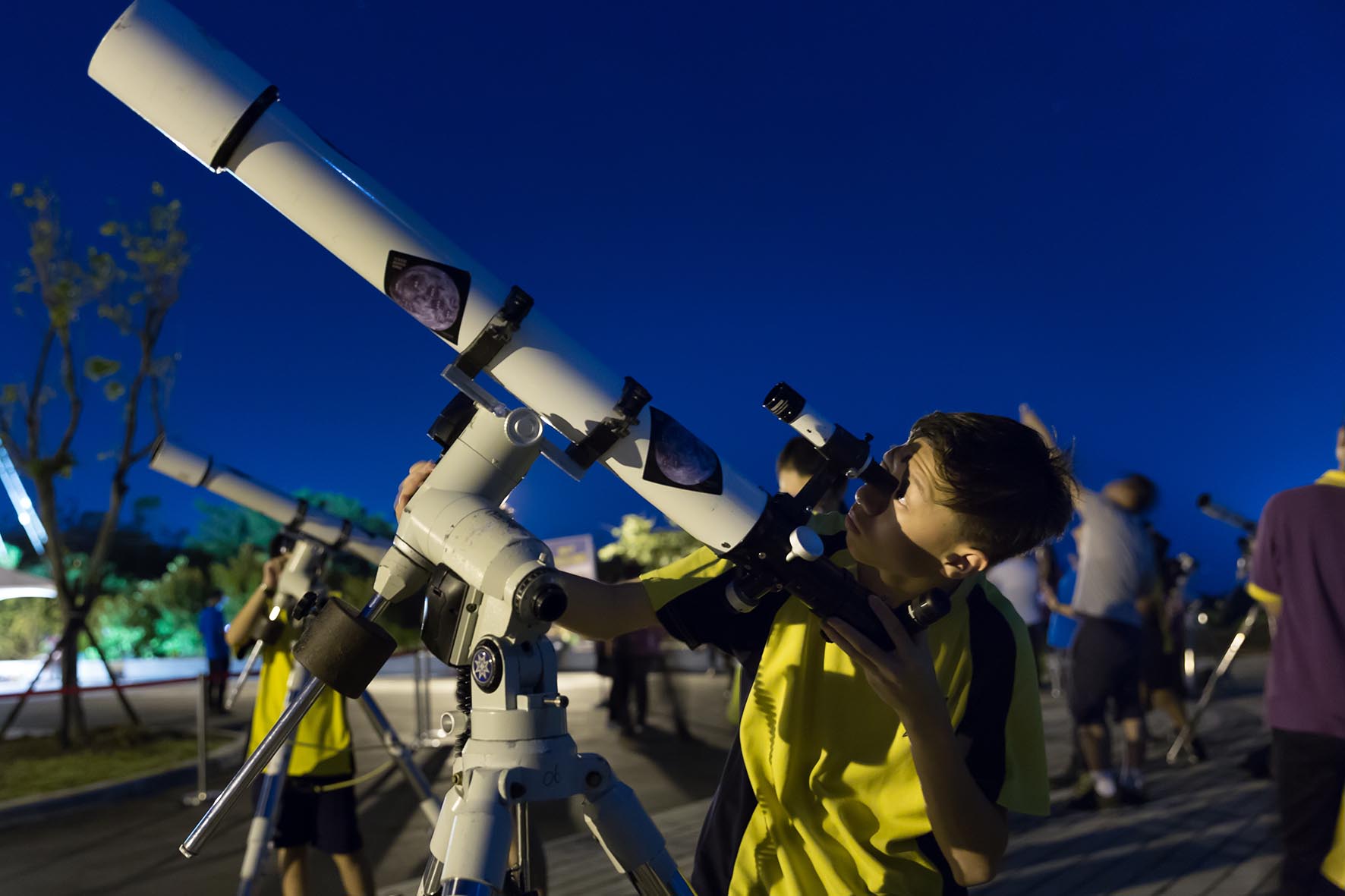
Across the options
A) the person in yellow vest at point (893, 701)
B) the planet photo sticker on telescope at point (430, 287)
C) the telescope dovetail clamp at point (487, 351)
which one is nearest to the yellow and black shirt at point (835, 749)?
the person in yellow vest at point (893, 701)

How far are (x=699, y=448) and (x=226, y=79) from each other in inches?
35.5

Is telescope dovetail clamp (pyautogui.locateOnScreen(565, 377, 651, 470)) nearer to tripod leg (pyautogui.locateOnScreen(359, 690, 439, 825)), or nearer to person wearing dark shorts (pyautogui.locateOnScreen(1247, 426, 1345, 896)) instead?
person wearing dark shorts (pyautogui.locateOnScreen(1247, 426, 1345, 896))

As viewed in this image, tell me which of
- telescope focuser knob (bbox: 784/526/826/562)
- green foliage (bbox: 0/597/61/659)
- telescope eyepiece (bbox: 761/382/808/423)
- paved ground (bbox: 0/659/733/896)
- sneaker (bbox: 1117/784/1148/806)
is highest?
telescope eyepiece (bbox: 761/382/808/423)

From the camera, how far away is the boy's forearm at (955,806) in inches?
53.8

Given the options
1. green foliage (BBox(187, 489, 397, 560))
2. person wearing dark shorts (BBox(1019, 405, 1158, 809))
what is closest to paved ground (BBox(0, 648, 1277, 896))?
person wearing dark shorts (BBox(1019, 405, 1158, 809))

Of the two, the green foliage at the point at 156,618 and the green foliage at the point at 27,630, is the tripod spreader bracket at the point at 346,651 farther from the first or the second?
the green foliage at the point at 156,618

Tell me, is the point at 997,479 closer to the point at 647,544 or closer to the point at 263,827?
the point at 263,827

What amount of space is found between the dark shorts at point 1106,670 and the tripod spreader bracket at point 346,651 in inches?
196

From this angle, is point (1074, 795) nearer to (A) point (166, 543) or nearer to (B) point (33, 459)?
(B) point (33, 459)

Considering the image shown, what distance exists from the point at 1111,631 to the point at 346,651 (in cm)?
504

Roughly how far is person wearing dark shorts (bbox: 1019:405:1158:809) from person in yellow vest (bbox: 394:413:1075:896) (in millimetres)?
4088

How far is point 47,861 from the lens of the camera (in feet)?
16.6

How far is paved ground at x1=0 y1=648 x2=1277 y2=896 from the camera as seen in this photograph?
4.11m

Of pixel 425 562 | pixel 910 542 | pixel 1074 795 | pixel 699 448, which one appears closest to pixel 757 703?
pixel 910 542
